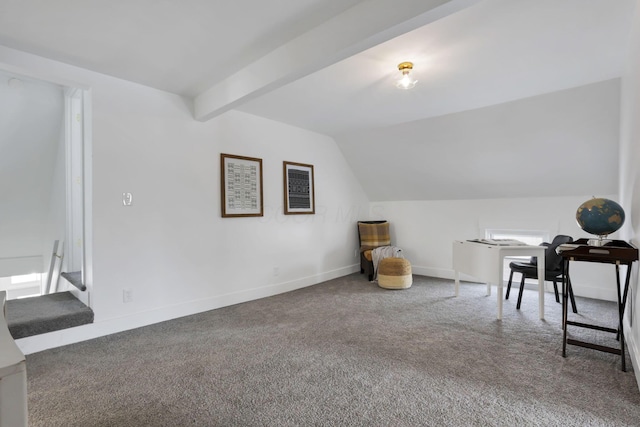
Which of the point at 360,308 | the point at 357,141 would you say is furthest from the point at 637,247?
the point at 357,141

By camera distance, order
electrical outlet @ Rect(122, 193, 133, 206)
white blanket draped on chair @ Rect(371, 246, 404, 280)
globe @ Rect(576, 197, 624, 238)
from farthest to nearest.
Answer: white blanket draped on chair @ Rect(371, 246, 404, 280), electrical outlet @ Rect(122, 193, 133, 206), globe @ Rect(576, 197, 624, 238)

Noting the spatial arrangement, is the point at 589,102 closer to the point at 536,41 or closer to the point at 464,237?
the point at 536,41

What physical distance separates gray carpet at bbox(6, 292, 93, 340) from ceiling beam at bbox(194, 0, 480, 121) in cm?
221

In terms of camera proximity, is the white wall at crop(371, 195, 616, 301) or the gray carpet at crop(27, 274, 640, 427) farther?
the white wall at crop(371, 195, 616, 301)

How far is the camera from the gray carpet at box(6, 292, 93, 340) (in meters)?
2.41

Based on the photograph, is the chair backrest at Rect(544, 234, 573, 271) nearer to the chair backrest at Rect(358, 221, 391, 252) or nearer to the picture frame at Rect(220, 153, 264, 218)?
the chair backrest at Rect(358, 221, 391, 252)

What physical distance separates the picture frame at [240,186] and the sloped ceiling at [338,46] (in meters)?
0.64

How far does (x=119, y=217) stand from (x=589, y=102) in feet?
15.0

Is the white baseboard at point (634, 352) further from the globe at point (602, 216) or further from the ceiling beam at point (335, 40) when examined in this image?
the ceiling beam at point (335, 40)

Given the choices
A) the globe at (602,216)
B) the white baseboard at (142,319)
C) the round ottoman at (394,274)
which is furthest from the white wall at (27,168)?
the globe at (602,216)

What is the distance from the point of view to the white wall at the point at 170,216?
9.10ft

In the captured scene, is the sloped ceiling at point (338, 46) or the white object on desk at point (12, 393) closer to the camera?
the white object on desk at point (12, 393)

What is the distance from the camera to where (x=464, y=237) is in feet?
15.9

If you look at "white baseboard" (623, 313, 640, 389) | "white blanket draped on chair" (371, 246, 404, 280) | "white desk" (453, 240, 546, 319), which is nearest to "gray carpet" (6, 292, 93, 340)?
"white blanket draped on chair" (371, 246, 404, 280)
